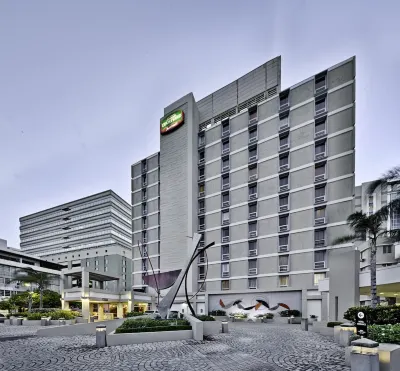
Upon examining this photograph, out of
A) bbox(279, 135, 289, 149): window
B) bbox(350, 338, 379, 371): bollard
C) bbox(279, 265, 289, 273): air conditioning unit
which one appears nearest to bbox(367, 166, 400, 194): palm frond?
bbox(350, 338, 379, 371): bollard

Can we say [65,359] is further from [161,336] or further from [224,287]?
[224,287]

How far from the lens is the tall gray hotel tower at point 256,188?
154ft

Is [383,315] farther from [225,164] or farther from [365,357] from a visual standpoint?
[225,164]

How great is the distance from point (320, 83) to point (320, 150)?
32.4ft

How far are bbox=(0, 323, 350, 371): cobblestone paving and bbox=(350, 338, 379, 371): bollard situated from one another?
10.4 feet

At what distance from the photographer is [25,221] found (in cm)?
16675

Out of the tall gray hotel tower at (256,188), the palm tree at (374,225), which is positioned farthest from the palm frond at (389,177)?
the tall gray hotel tower at (256,188)

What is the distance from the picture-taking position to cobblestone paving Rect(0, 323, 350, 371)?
1378 centimetres

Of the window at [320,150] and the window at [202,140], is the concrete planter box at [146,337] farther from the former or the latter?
the window at [202,140]

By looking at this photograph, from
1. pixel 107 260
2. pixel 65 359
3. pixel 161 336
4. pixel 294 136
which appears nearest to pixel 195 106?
pixel 294 136

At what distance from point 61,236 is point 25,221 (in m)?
29.1

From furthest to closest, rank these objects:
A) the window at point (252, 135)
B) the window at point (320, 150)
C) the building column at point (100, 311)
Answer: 1. the building column at point (100, 311)
2. the window at point (252, 135)
3. the window at point (320, 150)

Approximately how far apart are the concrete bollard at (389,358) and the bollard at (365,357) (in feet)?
2.22

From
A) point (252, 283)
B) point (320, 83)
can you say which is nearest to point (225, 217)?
point (252, 283)
